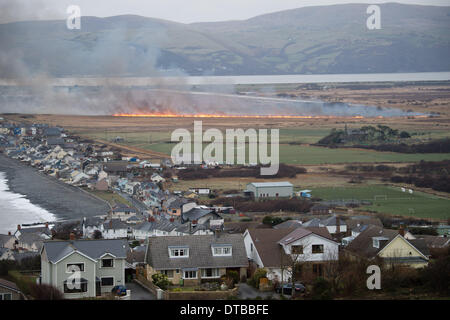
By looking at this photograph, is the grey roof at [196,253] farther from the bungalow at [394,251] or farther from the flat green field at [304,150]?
the flat green field at [304,150]

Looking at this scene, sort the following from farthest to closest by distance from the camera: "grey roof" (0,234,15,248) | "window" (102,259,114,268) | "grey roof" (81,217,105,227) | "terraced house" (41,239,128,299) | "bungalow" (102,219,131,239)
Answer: "grey roof" (81,217,105,227)
"bungalow" (102,219,131,239)
"grey roof" (0,234,15,248)
"window" (102,259,114,268)
"terraced house" (41,239,128,299)

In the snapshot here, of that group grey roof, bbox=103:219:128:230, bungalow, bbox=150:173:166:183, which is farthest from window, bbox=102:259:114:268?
bungalow, bbox=150:173:166:183

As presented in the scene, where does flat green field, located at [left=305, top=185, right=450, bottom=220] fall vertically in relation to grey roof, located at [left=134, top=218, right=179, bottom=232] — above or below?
below

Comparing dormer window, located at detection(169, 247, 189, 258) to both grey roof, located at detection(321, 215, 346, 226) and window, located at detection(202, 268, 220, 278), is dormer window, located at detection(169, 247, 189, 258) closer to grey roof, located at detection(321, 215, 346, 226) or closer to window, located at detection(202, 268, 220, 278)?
window, located at detection(202, 268, 220, 278)

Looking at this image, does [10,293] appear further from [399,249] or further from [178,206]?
[178,206]

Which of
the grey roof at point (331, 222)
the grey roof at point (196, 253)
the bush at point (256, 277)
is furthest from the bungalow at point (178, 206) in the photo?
the bush at point (256, 277)

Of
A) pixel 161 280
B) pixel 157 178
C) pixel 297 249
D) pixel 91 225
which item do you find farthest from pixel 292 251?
pixel 157 178

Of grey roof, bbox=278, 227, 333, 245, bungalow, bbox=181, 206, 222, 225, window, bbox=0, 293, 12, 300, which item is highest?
grey roof, bbox=278, 227, 333, 245
